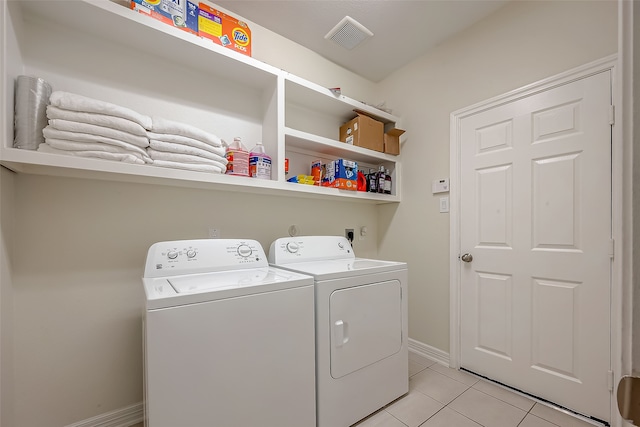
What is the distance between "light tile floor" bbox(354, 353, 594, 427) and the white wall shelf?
1.47 m

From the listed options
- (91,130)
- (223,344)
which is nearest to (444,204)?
(223,344)

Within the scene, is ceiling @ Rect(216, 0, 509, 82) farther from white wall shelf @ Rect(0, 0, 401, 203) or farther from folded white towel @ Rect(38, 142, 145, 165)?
folded white towel @ Rect(38, 142, 145, 165)

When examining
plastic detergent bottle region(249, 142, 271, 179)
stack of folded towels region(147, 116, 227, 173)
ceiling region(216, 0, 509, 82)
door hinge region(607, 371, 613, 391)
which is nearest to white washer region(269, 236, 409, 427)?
plastic detergent bottle region(249, 142, 271, 179)

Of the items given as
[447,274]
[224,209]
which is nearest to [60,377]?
[224,209]

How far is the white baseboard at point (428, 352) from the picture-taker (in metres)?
2.17

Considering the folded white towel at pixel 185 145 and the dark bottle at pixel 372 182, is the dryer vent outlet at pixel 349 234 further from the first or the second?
the folded white towel at pixel 185 145

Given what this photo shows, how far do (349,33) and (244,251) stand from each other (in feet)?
6.05

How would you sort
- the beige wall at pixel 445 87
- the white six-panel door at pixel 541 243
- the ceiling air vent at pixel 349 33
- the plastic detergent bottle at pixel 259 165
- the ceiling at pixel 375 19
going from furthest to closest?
the ceiling air vent at pixel 349 33 < the ceiling at pixel 375 19 < the plastic detergent bottle at pixel 259 165 < the beige wall at pixel 445 87 < the white six-panel door at pixel 541 243

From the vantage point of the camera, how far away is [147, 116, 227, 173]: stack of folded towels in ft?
4.61

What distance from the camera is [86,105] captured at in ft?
3.97

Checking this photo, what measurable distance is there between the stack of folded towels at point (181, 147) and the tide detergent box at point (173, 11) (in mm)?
543

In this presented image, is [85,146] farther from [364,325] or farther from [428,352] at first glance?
[428,352]

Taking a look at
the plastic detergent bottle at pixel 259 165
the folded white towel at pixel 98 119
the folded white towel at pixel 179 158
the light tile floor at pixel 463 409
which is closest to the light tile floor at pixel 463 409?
the light tile floor at pixel 463 409

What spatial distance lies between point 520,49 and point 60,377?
335 centimetres
